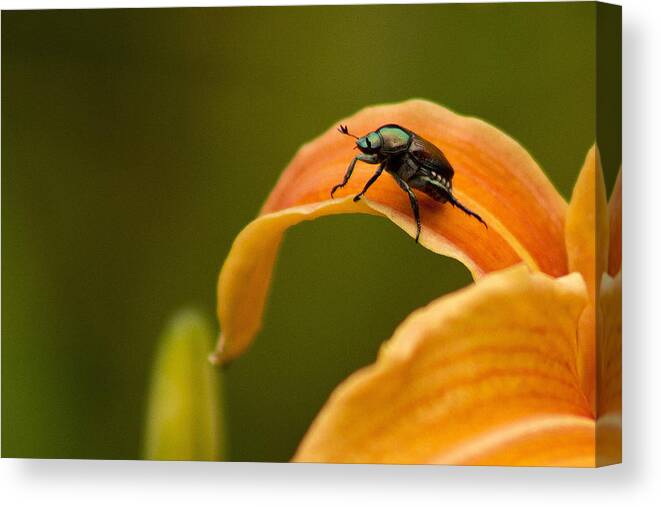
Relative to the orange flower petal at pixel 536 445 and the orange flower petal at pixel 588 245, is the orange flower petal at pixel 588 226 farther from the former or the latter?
the orange flower petal at pixel 536 445

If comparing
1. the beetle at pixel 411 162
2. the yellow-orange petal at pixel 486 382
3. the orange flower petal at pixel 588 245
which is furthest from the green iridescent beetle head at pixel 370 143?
the orange flower petal at pixel 588 245

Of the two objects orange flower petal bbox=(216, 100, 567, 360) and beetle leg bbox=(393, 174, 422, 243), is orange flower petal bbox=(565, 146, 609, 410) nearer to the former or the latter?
orange flower petal bbox=(216, 100, 567, 360)

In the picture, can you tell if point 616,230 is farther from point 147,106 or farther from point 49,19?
point 49,19

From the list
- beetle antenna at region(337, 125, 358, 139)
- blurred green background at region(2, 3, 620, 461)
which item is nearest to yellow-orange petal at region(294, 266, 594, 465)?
blurred green background at region(2, 3, 620, 461)

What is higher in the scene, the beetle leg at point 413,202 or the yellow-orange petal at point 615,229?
the beetle leg at point 413,202

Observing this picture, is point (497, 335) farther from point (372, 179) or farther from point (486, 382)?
point (372, 179)
